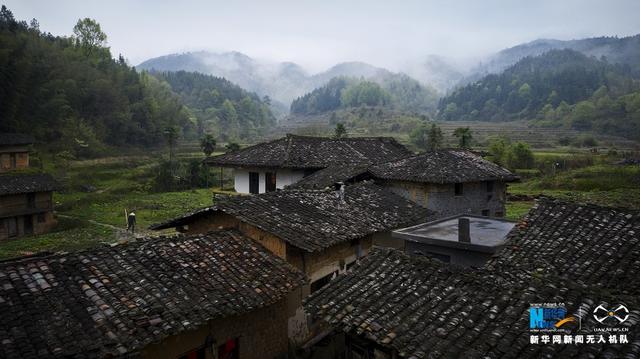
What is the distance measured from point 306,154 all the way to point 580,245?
17541 mm

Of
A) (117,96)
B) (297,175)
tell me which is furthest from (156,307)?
(117,96)

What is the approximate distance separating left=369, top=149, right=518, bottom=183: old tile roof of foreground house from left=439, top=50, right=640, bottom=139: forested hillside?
82.4 metres

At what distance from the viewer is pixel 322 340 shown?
1155cm

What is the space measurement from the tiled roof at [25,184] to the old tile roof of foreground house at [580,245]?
105ft

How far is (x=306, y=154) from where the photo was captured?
25781 millimetres

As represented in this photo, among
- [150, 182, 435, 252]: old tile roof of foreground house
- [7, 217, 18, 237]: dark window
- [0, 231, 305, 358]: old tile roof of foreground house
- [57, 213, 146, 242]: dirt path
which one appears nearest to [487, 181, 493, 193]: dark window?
[150, 182, 435, 252]: old tile roof of foreground house

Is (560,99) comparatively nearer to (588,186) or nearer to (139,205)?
(588,186)

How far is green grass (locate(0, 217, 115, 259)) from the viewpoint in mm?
24562

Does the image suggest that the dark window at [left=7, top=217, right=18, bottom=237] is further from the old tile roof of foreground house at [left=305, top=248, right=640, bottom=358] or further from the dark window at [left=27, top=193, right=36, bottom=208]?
the old tile roof of foreground house at [left=305, top=248, right=640, bottom=358]

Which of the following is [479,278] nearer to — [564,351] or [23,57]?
[564,351]

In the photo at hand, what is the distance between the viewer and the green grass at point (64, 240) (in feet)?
80.6

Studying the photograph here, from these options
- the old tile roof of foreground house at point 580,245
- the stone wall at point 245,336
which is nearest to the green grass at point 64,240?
the stone wall at point 245,336

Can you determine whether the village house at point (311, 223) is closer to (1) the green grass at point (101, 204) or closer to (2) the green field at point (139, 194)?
(2) the green field at point (139, 194)

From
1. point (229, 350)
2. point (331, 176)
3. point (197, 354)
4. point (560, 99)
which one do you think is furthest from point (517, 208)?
point (560, 99)
